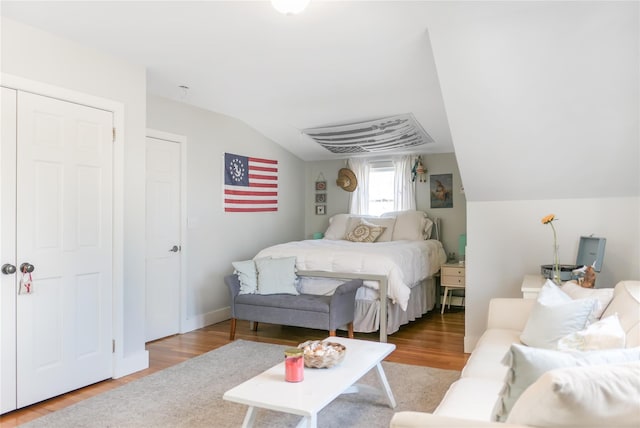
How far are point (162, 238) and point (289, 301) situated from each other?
4.70 feet

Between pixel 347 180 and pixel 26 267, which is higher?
pixel 347 180

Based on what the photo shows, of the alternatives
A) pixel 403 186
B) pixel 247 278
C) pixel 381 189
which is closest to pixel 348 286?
pixel 247 278

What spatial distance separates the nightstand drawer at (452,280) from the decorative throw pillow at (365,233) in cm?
98

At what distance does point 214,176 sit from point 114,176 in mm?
1786

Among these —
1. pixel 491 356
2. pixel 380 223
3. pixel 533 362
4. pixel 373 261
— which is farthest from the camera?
pixel 380 223

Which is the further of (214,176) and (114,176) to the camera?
(214,176)

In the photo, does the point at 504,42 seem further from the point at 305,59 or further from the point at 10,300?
the point at 10,300

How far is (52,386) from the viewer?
2959mm

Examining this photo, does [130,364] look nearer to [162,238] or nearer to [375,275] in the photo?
[162,238]

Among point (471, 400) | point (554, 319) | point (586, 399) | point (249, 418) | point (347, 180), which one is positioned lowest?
point (249, 418)

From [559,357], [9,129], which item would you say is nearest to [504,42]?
[559,357]

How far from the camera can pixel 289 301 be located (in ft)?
13.6

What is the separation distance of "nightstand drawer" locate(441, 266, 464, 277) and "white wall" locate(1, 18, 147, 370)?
3.37 metres

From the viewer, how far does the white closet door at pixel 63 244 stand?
2824mm
